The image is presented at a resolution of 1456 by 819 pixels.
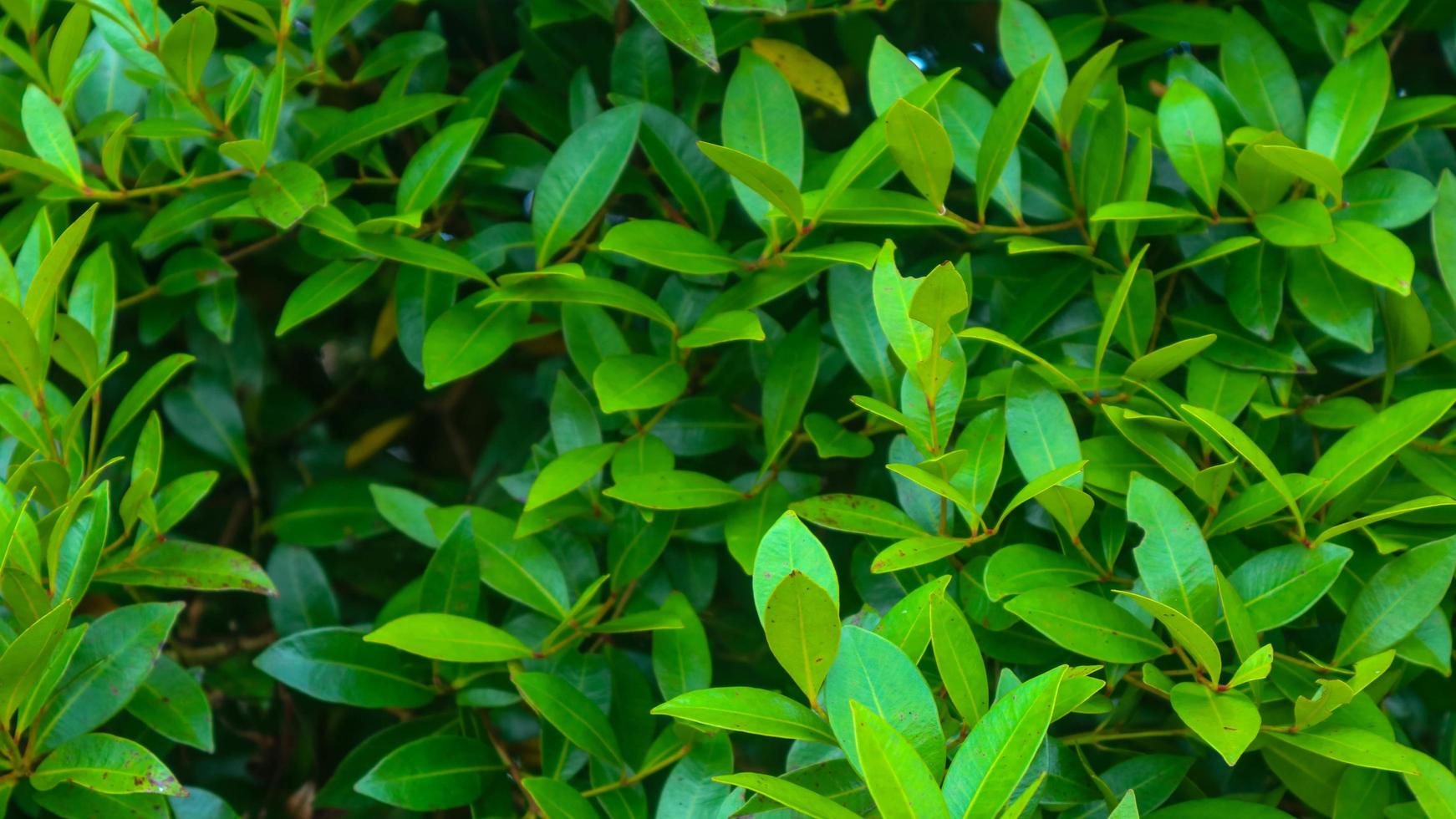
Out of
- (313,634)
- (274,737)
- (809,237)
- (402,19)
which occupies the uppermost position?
(402,19)

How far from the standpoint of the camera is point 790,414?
88cm

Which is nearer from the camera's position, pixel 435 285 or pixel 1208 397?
pixel 1208 397

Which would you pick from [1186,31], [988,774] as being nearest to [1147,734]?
[988,774]

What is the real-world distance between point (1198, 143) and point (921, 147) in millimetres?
221

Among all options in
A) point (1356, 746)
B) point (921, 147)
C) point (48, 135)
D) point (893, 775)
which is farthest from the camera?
point (48, 135)

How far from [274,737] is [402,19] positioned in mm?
716

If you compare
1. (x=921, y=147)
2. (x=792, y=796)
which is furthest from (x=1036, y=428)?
(x=792, y=796)

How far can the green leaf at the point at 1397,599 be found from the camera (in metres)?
0.73

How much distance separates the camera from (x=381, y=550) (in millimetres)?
1247

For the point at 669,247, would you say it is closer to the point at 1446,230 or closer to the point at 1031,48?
the point at 1031,48

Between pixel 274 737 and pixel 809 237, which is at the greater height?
pixel 809 237

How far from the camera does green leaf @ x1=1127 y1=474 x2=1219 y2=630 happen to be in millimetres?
721

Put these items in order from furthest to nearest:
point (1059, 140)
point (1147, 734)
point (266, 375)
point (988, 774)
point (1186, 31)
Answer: point (266, 375) < point (1186, 31) < point (1059, 140) < point (1147, 734) < point (988, 774)

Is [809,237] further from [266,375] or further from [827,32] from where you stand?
[266,375]
